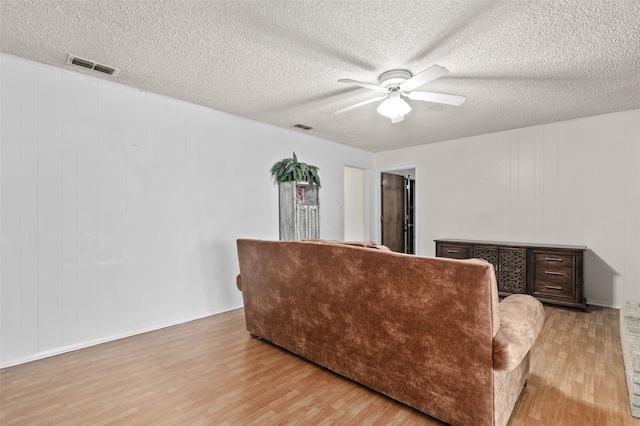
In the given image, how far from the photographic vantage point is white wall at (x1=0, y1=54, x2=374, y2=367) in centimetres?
248

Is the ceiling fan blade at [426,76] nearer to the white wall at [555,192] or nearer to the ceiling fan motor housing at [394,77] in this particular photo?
the ceiling fan motor housing at [394,77]

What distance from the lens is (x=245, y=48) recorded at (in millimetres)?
2338

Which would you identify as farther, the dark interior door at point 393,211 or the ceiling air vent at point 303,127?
the dark interior door at point 393,211

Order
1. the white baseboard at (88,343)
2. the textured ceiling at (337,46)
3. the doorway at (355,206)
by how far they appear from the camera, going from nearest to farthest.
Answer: the textured ceiling at (337,46), the white baseboard at (88,343), the doorway at (355,206)

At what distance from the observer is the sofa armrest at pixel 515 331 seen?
1469 millimetres

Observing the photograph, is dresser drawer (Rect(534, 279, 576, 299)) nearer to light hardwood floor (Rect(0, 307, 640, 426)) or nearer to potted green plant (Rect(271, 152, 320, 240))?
light hardwood floor (Rect(0, 307, 640, 426))

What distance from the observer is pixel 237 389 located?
206 cm

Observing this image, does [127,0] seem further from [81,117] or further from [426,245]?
[426,245]

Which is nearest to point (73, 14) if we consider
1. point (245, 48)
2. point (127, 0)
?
point (127, 0)

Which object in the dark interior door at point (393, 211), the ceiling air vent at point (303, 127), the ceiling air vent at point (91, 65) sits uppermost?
the ceiling air vent at point (303, 127)

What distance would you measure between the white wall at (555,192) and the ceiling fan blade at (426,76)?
2.97 m

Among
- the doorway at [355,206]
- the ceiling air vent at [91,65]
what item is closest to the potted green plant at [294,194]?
the doorway at [355,206]

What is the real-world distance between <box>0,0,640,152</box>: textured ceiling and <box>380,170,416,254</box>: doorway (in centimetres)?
286

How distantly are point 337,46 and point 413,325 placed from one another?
6.34 feet
